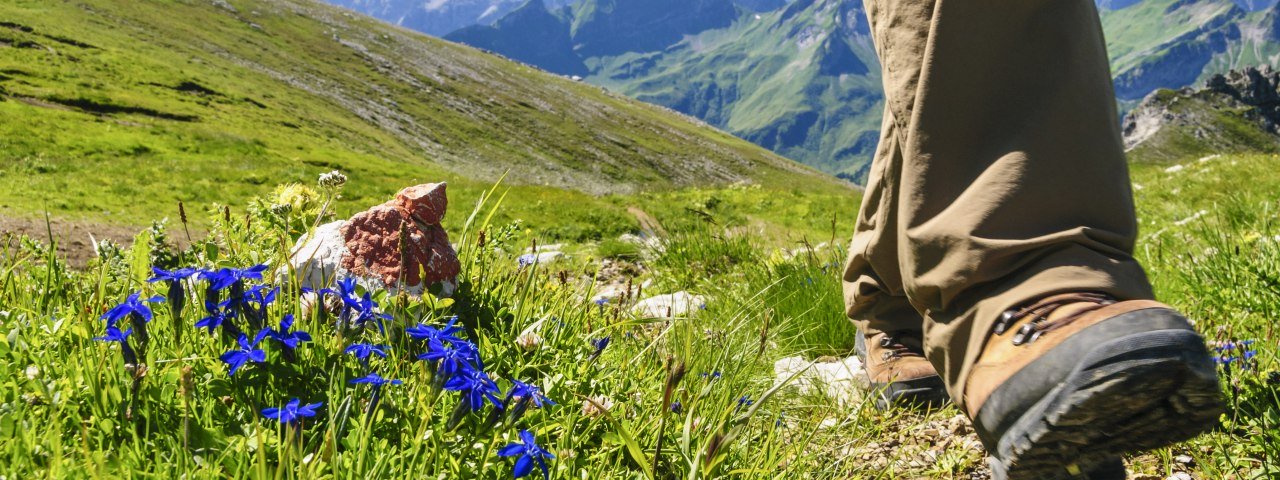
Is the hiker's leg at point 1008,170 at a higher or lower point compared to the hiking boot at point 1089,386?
higher

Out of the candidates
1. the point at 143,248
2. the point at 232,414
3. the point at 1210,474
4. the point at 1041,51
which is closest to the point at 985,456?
the point at 1210,474

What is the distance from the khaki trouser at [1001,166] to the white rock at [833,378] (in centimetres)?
71

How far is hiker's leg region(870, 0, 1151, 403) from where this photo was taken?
85.4 inches

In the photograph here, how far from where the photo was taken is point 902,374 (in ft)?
10.3

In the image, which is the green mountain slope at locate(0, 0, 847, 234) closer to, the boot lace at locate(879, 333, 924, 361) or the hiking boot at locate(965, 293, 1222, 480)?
the hiking boot at locate(965, 293, 1222, 480)

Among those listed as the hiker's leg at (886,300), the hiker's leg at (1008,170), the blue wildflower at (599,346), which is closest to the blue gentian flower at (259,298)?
the blue wildflower at (599,346)

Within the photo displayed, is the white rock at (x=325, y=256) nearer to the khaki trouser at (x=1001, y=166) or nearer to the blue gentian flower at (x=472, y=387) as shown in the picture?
the blue gentian flower at (x=472, y=387)

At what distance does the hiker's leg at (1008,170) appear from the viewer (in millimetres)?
2168

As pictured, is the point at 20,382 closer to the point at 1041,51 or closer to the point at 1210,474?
the point at 1041,51

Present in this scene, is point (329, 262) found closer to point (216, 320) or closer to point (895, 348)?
point (216, 320)

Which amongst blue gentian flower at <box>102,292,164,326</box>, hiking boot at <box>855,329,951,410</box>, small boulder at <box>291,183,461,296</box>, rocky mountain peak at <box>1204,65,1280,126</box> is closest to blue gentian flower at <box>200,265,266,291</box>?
blue gentian flower at <box>102,292,164,326</box>

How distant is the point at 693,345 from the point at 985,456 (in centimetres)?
113

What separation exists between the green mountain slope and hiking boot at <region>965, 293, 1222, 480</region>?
63.2 inches

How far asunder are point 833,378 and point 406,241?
6.87 ft
